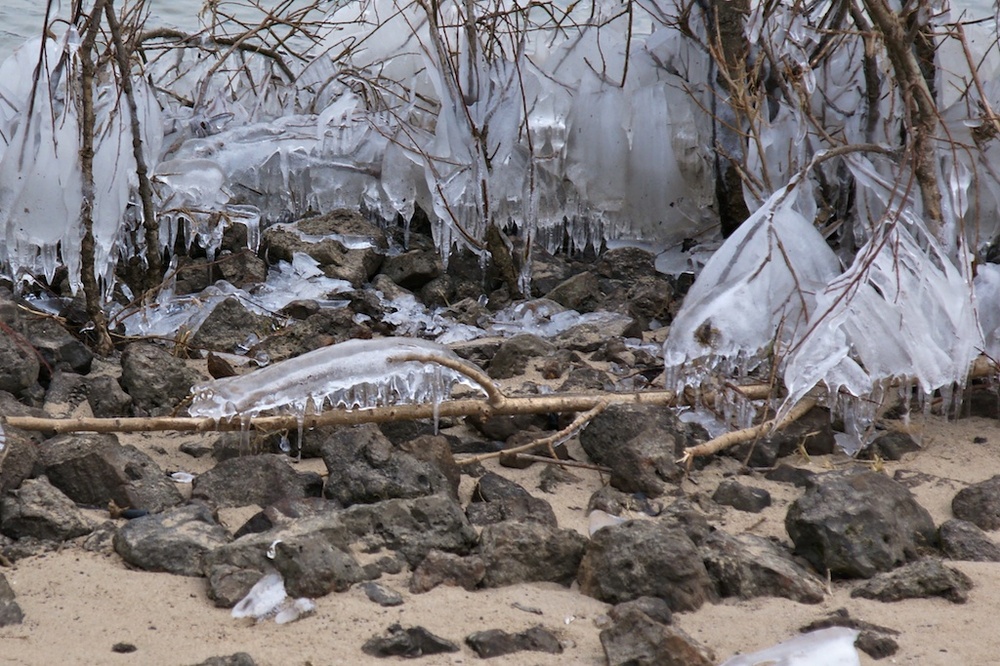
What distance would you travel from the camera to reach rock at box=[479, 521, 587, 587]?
6.09 ft

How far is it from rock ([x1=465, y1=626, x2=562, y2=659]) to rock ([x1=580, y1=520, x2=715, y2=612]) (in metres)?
0.18

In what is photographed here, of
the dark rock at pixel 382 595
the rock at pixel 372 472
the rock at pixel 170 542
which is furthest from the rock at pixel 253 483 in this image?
the dark rock at pixel 382 595

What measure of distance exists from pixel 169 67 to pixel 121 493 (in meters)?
3.67

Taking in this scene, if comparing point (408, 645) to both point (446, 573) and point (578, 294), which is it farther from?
point (578, 294)

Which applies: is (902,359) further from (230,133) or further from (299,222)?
(230,133)

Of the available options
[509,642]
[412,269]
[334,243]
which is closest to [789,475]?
[509,642]

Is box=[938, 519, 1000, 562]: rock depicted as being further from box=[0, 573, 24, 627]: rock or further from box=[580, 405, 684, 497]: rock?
box=[0, 573, 24, 627]: rock

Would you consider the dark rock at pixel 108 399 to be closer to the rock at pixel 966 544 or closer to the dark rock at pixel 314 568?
the dark rock at pixel 314 568

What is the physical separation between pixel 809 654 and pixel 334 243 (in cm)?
268

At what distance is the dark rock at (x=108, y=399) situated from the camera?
102 inches

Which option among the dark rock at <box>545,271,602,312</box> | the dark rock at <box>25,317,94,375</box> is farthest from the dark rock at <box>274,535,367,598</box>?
the dark rock at <box>545,271,602,312</box>

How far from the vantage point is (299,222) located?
13.6 ft

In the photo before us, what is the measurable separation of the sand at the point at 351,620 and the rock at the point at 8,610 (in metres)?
0.01

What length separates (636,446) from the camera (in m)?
2.34
